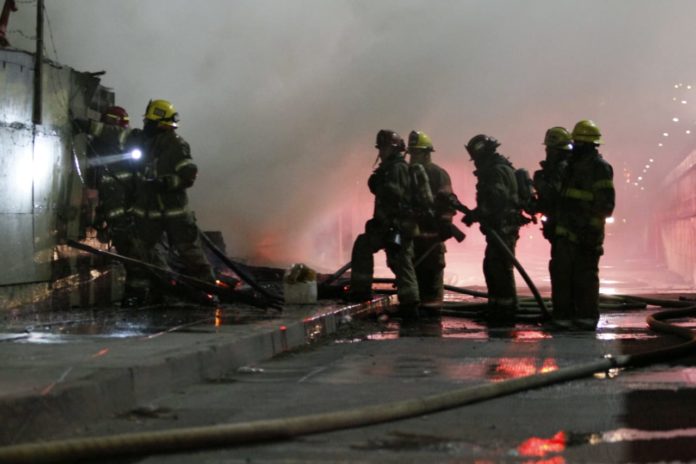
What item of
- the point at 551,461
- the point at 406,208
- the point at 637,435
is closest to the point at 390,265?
the point at 406,208

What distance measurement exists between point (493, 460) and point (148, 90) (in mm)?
8839

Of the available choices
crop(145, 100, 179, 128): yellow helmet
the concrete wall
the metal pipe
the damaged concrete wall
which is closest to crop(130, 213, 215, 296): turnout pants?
the damaged concrete wall

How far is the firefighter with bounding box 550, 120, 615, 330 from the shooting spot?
25.1 feet

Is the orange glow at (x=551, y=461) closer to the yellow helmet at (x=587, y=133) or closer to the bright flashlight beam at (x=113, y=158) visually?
the yellow helmet at (x=587, y=133)

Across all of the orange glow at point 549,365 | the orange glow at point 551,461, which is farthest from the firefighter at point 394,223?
the orange glow at point 551,461

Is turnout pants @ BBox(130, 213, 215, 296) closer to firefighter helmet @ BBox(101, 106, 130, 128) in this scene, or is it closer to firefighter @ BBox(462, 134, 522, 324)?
firefighter helmet @ BBox(101, 106, 130, 128)

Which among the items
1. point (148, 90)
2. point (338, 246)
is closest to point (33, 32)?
point (148, 90)

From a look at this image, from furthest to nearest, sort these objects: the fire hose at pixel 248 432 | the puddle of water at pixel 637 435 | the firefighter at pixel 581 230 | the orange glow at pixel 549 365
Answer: the firefighter at pixel 581 230
the orange glow at pixel 549 365
the puddle of water at pixel 637 435
the fire hose at pixel 248 432

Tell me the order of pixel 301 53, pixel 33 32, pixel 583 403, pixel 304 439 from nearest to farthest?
1. pixel 304 439
2. pixel 583 403
3. pixel 33 32
4. pixel 301 53

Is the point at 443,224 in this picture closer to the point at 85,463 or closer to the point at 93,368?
the point at 93,368

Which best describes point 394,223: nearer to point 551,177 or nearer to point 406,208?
point 406,208

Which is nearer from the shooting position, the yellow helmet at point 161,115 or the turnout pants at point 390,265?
the yellow helmet at point 161,115

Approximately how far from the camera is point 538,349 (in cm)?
646

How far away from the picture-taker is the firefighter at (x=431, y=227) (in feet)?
29.5
